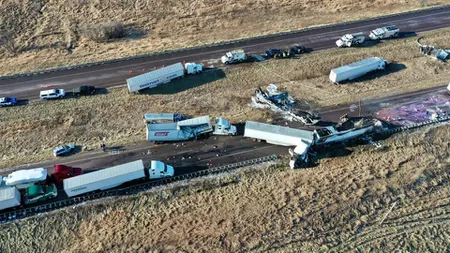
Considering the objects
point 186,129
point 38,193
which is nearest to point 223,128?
point 186,129

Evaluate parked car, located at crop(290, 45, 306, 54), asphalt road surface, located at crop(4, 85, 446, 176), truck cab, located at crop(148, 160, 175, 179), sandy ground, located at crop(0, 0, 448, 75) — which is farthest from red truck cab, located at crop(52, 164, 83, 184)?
parked car, located at crop(290, 45, 306, 54)

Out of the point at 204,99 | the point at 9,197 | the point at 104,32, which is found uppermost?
the point at 104,32

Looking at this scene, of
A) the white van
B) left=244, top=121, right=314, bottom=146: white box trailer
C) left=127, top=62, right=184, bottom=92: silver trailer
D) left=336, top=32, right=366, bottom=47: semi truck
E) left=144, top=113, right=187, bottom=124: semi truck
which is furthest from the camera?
left=336, top=32, right=366, bottom=47: semi truck

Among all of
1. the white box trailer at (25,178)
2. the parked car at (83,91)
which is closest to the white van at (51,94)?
the parked car at (83,91)

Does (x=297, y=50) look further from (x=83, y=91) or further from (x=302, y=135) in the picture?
(x=83, y=91)

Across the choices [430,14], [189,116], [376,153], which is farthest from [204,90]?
[430,14]

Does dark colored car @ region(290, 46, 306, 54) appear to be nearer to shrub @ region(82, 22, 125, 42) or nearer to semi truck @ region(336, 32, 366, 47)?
A: semi truck @ region(336, 32, 366, 47)
